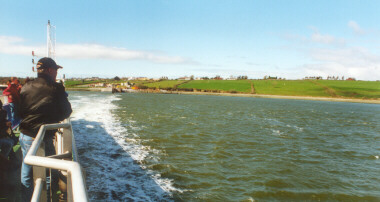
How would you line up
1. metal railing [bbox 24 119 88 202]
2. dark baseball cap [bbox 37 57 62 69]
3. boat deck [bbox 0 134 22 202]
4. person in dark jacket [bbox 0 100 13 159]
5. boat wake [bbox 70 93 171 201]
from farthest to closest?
boat wake [bbox 70 93 171 201], person in dark jacket [bbox 0 100 13 159], boat deck [bbox 0 134 22 202], dark baseball cap [bbox 37 57 62 69], metal railing [bbox 24 119 88 202]

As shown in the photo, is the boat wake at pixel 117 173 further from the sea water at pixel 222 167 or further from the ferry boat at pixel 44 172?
the ferry boat at pixel 44 172

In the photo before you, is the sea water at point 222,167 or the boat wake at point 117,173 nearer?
the boat wake at point 117,173

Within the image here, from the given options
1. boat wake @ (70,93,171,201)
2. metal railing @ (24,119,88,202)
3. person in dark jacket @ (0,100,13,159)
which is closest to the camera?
metal railing @ (24,119,88,202)

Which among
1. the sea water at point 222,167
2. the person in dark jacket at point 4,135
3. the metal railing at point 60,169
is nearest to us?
the metal railing at point 60,169

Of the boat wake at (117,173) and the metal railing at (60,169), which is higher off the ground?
the metal railing at (60,169)

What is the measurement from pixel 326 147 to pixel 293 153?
11.4 feet

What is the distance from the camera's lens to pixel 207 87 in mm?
126875

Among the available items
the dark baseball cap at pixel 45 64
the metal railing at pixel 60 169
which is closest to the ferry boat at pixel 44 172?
the metal railing at pixel 60 169

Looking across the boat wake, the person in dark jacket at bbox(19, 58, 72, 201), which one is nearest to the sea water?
the boat wake

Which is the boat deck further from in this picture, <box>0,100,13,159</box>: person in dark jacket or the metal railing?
the metal railing

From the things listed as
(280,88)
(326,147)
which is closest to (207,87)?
(280,88)

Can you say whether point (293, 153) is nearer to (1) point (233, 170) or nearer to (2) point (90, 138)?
(1) point (233, 170)

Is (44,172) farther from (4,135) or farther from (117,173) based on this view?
(117,173)

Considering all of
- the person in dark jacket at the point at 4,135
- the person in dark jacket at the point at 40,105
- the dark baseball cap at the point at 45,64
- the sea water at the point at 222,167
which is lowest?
the sea water at the point at 222,167
